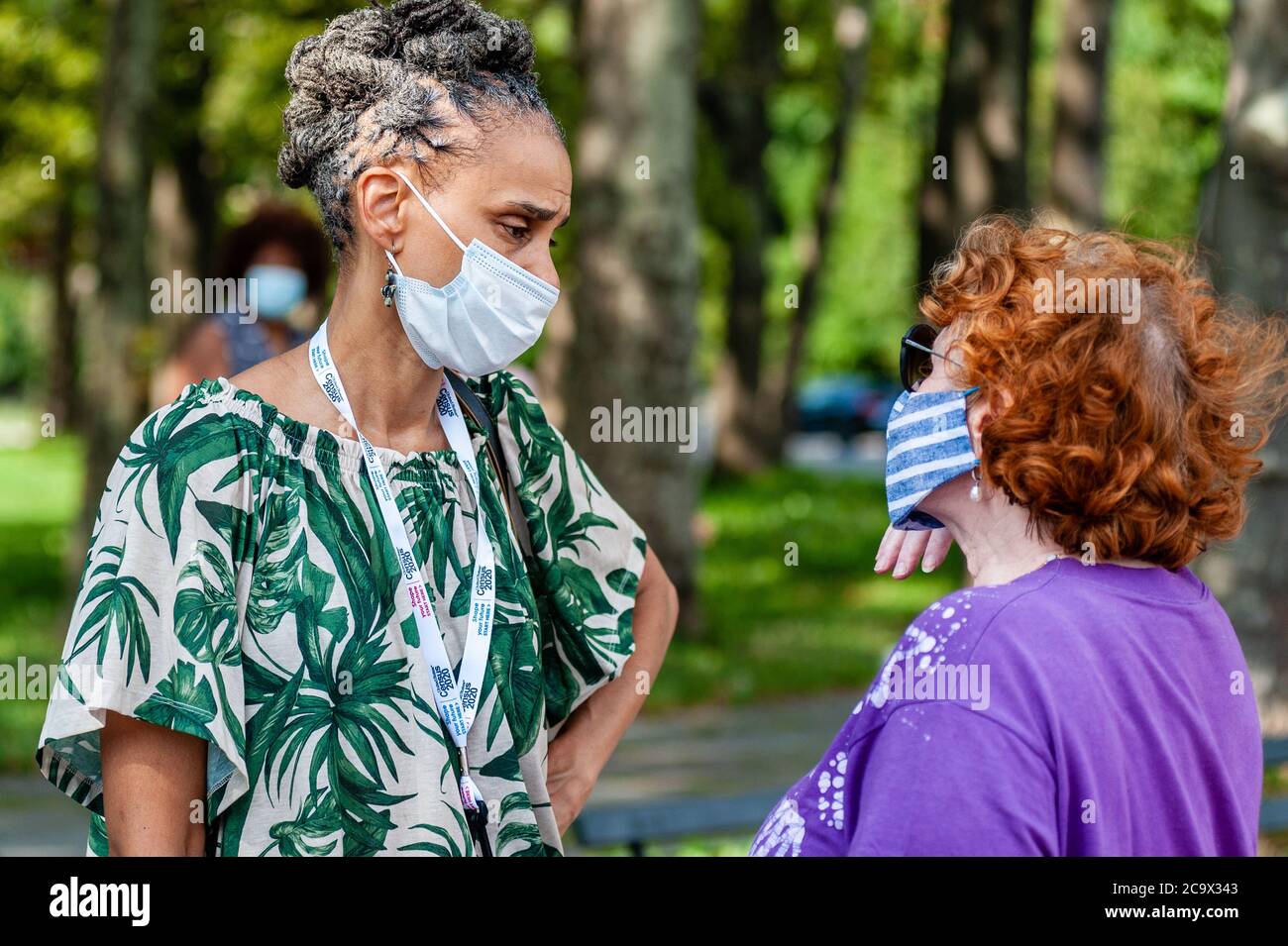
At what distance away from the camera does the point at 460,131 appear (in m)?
2.57

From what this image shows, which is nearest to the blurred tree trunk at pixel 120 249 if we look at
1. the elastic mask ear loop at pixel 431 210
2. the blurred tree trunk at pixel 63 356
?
the elastic mask ear loop at pixel 431 210

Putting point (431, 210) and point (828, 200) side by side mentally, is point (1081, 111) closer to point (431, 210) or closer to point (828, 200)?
point (828, 200)

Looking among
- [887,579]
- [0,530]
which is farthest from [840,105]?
[0,530]

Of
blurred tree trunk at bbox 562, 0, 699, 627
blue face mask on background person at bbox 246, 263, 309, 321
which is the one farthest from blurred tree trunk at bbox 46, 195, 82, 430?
blue face mask on background person at bbox 246, 263, 309, 321

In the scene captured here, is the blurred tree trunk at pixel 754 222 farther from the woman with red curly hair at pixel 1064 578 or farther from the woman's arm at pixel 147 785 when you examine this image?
the woman's arm at pixel 147 785

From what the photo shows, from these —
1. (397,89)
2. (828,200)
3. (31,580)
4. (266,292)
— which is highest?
(828,200)

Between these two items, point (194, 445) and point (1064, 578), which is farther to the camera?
point (194, 445)

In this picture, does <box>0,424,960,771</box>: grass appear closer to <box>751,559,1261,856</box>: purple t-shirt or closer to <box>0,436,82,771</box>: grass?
<box>0,436,82,771</box>: grass

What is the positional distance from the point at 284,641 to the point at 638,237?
26.8ft

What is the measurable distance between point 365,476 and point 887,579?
514 inches

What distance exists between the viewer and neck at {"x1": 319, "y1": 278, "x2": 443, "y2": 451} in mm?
2637

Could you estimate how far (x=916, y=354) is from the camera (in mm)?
2510

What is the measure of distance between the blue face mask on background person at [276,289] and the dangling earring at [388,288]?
3.30 meters

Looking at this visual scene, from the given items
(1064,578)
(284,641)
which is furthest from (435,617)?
(1064,578)
